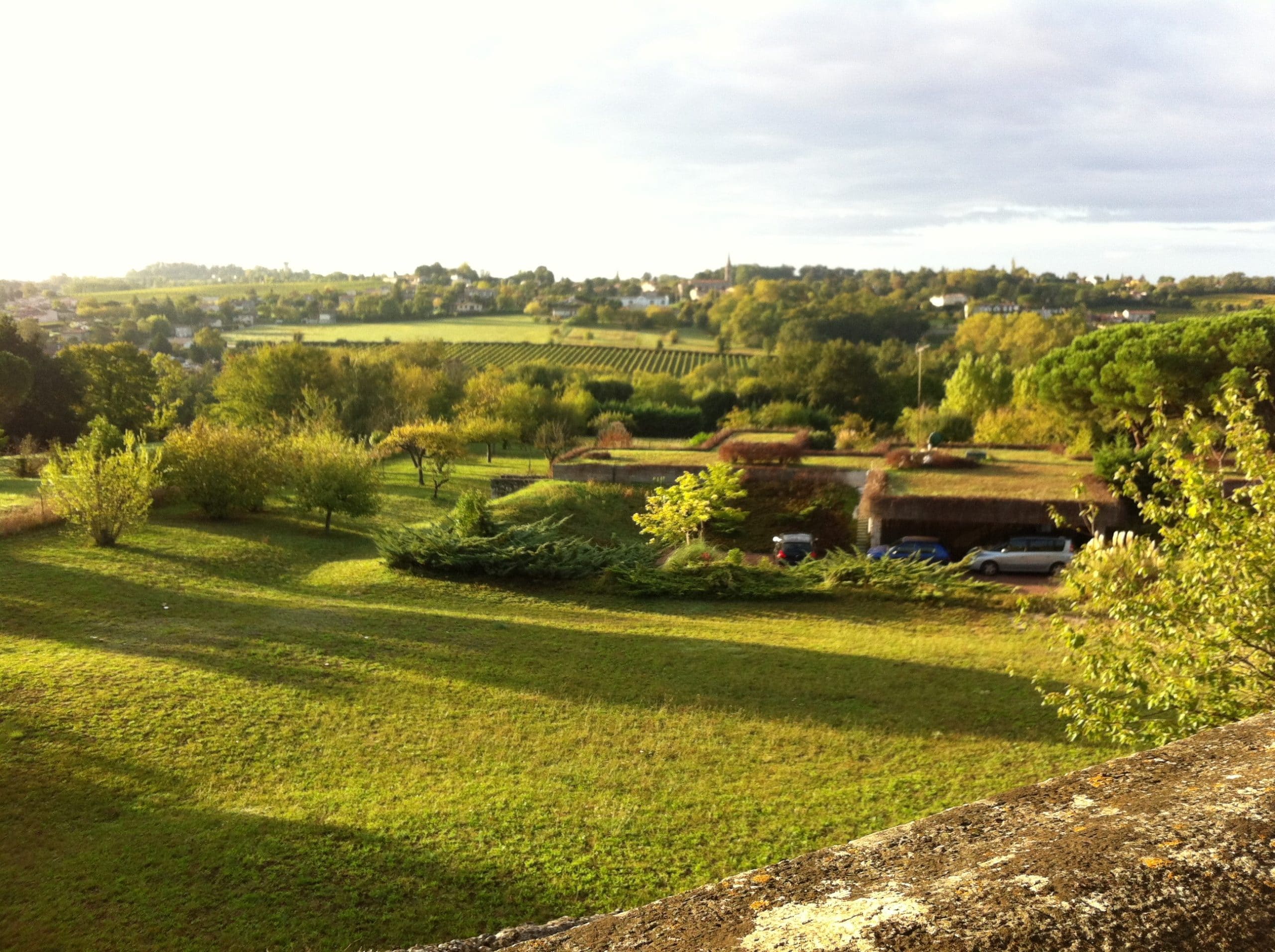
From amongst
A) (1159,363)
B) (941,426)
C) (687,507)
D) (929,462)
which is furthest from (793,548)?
(941,426)

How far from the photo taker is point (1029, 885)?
6.36 feet

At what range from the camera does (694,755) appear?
8.95 m

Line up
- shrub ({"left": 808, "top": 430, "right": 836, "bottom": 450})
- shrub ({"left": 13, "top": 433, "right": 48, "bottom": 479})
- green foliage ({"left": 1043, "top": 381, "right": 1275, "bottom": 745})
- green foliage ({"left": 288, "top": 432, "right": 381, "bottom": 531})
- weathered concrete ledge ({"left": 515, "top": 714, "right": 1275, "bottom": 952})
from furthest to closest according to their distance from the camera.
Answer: shrub ({"left": 808, "top": 430, "right": 836, "bottom": 450}), shrub ({"left": 13, "top": 433, "right": 48, "bottom": 479}), green foliage ({"left": 288, "top": 432, "right": 381, "bottom": 531}), green foliage ({"left": 1043, "top": 381, "right": 1275, "bottom": 745}), weathered concrete ledge ({"left": 515, "top": 714, "right": 1275, "bottom": 952})

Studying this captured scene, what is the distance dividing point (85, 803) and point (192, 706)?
2285 mm

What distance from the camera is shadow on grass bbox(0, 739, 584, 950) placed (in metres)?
5.59

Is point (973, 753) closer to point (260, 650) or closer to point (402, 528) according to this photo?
point (260, 650)

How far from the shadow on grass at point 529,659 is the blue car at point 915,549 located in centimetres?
842

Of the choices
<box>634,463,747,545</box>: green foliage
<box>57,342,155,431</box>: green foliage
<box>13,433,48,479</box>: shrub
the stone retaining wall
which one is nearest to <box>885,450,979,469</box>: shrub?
the stone retaining wall

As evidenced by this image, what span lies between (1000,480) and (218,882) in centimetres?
2336

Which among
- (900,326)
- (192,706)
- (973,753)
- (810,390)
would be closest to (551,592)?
(192,706)

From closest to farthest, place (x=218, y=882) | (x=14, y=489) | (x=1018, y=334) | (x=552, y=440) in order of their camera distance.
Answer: (x=218, y=882) < (x=14, y=489) < (x=552, y=440) < (x=1018, y=334)

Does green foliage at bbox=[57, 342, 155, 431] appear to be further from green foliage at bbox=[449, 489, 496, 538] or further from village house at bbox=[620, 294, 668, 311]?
village house at bbox=[620, 294, 668, 311]

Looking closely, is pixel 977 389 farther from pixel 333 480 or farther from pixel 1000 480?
pixel 333 480

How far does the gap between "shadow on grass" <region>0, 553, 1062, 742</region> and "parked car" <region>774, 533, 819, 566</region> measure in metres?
7.26
